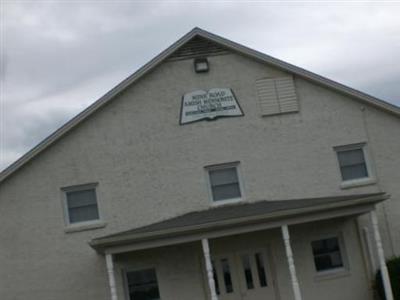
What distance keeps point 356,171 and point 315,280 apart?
132 inches

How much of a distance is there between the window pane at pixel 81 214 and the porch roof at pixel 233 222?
1.96 metres

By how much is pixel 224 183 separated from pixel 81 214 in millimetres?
4035

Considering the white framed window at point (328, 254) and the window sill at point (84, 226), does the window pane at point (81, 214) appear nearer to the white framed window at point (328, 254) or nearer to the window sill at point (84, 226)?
the window sill at point (84, 226)

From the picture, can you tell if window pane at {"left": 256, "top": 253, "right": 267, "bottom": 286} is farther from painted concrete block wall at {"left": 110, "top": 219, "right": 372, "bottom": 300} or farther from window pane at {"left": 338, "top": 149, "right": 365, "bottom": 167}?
window pane at {"left": 338, "top": 149, "right": 365, "bottom": 167}

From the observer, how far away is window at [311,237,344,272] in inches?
778

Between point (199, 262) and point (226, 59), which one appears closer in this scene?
point (199, 262)

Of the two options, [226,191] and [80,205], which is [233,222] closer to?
[226,191]

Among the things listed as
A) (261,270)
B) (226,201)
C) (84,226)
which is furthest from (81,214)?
(261,270)

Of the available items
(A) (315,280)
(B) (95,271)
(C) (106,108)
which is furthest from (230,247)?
(C) (106,108)

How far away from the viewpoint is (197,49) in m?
20.5

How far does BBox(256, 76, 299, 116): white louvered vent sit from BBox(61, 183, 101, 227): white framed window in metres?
5.29

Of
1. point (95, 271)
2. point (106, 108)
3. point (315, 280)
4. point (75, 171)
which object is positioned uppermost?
point (106, 108)

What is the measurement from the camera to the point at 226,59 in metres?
20.6

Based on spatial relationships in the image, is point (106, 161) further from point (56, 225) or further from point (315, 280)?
point (315, 280)
